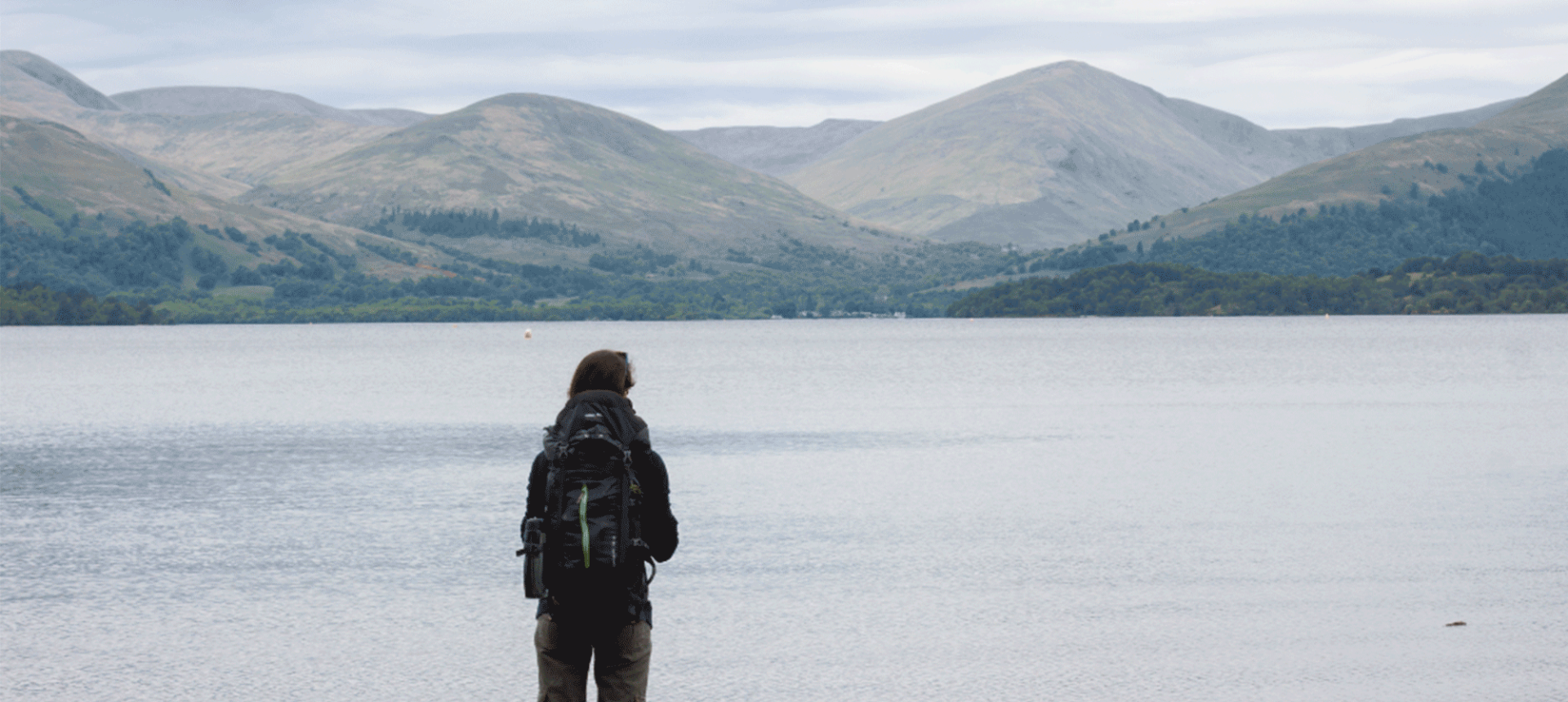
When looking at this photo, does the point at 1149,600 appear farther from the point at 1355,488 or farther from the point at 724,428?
the point at 724,428

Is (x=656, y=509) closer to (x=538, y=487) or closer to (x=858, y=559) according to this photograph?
(x=538, y=487)

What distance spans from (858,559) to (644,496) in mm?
14760

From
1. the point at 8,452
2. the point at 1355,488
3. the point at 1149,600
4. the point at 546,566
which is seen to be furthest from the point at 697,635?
the point at 8,452

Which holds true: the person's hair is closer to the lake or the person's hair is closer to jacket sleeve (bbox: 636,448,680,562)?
jacket sleeve (bbox: 636,448,680,562)

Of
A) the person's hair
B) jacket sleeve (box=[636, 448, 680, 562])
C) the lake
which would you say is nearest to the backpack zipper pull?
jacket sleeve (box=[636, 448, 680, 562])

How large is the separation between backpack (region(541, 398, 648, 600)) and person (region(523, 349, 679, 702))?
5 centimetres

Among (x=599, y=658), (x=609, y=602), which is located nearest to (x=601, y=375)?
(x=609, y=602)

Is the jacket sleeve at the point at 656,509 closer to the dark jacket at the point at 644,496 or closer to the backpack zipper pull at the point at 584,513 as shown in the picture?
the dark jacket at the point at 644,496

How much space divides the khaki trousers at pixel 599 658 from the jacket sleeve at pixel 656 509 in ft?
1.98

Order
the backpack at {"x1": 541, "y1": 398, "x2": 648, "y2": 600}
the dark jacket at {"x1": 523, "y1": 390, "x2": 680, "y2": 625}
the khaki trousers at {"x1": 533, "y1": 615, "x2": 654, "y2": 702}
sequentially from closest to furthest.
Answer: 1. the backpack at {"x1": 541, "y1": 398, "x2": 648, "y2": 600}
2. the dark jacket at {"x1": 523, "y1": 390, "x2": 680, "y2": 625}
3. the khaki trousers at {"x1": 533, "y1": 615, "x2": 654, "y2": 702}

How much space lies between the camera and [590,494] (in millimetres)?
10719

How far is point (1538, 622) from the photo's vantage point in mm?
19500

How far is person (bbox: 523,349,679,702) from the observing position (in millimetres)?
10844

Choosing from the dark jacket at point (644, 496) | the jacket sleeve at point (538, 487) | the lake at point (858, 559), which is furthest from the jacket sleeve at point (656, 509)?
the lake at point (858, 559)
